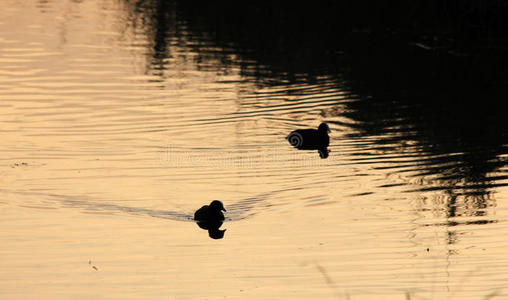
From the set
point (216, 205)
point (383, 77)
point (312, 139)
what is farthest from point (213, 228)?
point (383, 77)

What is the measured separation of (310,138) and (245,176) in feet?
8.96

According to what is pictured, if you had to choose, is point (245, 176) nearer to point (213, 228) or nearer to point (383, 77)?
point (213, 228)

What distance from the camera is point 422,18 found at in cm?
3834

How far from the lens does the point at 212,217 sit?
51.5ft

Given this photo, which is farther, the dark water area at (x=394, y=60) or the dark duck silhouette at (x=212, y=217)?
the dark water area at (x=394, y=60)

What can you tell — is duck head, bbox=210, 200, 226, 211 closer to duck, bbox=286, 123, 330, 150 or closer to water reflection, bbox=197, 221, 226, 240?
water reflection, bbox=197, 221, 226, 240

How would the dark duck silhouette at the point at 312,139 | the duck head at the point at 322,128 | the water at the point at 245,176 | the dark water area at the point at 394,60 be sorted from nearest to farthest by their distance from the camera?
1. the water at the point at 245,176
2. the dark duck silhouette at the point at 312,139
3. the duck head at the point at 322,128
4. the dark water area at the point at 394,60

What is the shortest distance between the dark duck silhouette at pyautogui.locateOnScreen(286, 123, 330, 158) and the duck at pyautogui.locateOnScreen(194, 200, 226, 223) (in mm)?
4959

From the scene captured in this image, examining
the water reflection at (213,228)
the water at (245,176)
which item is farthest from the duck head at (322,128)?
the water reflection at (213,228)

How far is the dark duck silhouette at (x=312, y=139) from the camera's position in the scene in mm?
20797

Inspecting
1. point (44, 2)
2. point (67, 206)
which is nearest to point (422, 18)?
point (44, 2)

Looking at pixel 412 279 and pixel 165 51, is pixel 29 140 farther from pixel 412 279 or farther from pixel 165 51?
pixel 165 51

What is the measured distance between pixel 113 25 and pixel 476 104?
16732 mm

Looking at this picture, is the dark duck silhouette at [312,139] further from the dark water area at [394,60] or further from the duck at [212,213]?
the duck at [212,213]
